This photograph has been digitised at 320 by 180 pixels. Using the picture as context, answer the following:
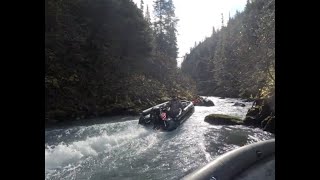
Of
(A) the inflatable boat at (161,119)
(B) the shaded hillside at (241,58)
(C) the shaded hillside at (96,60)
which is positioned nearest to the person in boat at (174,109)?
(A) the inflatable boat at (161,119)

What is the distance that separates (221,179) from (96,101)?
19.3m

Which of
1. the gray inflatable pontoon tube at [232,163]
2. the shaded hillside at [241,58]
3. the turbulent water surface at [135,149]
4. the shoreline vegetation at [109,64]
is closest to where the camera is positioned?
the gray inflatable pontoon tube at [232,163]

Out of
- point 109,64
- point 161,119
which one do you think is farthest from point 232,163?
point 109,64

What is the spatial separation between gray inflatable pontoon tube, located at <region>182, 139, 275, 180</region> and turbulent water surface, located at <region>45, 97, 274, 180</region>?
220 cm

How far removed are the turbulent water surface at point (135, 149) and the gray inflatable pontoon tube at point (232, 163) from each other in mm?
2199

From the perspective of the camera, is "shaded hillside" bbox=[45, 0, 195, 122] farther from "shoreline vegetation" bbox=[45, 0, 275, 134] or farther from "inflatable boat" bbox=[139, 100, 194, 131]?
"inflatable boat" bbox=[139, 100, 194, 131]

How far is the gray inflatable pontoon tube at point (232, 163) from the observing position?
658 centimetres

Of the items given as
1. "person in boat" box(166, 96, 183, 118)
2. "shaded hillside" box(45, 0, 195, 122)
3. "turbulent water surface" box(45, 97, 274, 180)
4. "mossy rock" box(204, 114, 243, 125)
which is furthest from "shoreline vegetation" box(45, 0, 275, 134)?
"person in boat" box(166, 96, 183, 118)

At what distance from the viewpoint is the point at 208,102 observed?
35.6m

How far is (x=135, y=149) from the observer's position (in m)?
12.6

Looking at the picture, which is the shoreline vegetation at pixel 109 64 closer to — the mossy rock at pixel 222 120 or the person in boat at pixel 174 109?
the mossy rock at pixel 222 120

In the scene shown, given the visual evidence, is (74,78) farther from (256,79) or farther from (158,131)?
(256,79)
